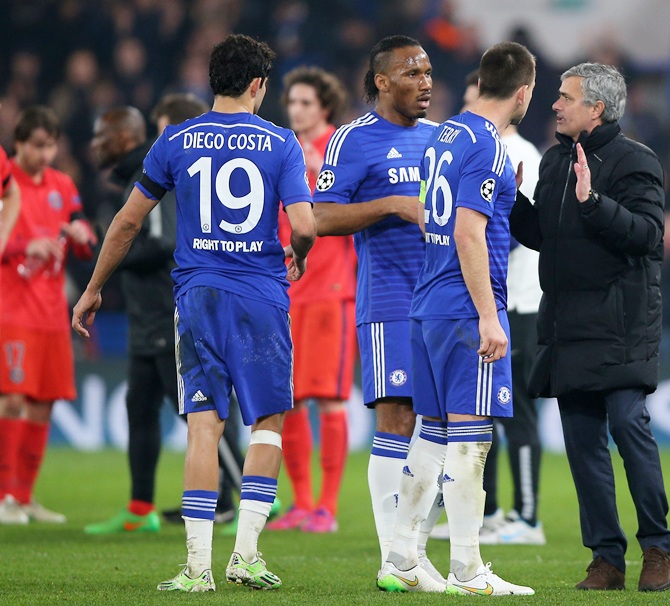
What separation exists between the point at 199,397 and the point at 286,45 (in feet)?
37.6

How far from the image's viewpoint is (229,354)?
496 cm

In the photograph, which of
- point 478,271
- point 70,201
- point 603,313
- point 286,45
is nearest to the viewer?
point 478,271

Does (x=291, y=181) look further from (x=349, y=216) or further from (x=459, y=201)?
(x=459, y=201)

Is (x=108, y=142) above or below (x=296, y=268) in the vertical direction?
above

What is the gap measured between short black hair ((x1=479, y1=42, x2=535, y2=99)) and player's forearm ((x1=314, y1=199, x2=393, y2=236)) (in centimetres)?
76

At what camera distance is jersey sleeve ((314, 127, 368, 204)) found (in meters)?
5.41

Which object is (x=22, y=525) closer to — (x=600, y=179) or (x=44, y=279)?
(x=44, y=279)

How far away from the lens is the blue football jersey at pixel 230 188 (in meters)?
4.91

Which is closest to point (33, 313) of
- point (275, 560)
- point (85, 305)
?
point (275, 560)

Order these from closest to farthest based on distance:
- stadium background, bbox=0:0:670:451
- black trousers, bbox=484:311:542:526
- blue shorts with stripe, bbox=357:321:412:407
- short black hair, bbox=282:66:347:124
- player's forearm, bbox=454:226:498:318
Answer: player's forearm, bbox=454:226:498:318, blue shorts with stripe, bbox=357:321:412:407, black trousers, bbox=484:311:542:526, short black hair, bbox=282:66:347:124, stadium background, bbox=0:0:670:451

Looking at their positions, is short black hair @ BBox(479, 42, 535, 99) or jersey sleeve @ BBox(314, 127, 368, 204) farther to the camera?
jersey sleeve @ BBox(314, 127, 368, 204)

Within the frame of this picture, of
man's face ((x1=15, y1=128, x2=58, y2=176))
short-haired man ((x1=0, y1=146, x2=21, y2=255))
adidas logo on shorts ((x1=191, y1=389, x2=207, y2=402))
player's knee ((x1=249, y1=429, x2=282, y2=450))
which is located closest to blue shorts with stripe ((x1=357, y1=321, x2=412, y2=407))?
player's knee ((x1=249, y1=429, x2=282, y2=450))

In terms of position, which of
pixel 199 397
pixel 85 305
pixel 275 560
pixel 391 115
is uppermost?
pixel 391 115

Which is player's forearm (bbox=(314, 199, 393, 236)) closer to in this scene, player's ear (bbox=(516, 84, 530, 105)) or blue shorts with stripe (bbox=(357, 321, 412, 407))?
blue shorts with stripe (bbox=(357, 321, 412, 407))
